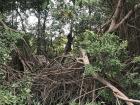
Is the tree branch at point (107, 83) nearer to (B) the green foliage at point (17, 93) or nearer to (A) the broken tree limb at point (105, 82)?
(A) the broken tree limb at point (105, 82)

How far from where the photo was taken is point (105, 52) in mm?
4297

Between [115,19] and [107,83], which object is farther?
[115,19]

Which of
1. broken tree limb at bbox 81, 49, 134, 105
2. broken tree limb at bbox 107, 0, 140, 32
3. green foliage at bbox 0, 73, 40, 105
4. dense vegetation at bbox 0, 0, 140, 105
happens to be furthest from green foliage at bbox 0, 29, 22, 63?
broken tree limb at bbox 107, 0, 140, 32

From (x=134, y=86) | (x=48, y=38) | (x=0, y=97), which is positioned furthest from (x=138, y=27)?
(x=48, y=38)

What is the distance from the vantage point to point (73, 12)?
6.49 meters

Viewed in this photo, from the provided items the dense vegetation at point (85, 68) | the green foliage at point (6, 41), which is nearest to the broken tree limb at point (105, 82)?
the dense vegetation at point (85, 68)

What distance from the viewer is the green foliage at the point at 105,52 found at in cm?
430

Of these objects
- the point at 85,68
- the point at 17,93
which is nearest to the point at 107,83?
the point at 85,68

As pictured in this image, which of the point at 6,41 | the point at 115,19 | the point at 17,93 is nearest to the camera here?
the point at 17,93

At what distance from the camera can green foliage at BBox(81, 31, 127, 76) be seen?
430 cm

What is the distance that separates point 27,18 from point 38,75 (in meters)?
3.25

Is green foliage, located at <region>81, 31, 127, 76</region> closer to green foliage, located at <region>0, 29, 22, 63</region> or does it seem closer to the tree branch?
the tree branch

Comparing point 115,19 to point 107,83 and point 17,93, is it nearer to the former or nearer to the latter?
point 107,83

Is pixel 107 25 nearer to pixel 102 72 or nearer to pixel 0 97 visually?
pixel 102 72
